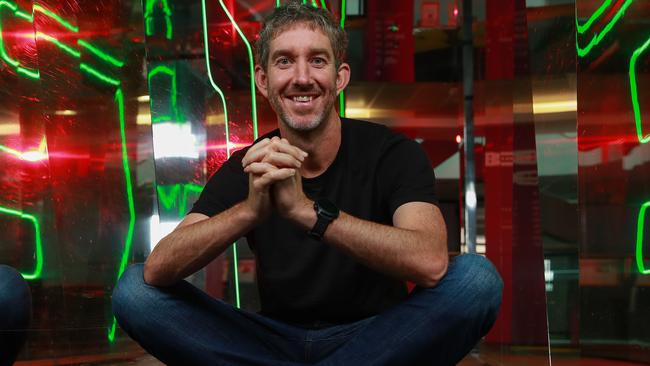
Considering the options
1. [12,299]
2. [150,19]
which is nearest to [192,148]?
[150,19]

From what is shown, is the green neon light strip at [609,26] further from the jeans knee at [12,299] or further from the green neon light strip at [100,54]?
the jeans knee at [12,299]

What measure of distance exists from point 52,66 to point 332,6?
48.1 inches

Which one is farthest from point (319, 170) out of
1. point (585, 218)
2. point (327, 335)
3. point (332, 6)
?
point (332, 6)

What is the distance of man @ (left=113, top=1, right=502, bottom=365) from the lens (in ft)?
5.93

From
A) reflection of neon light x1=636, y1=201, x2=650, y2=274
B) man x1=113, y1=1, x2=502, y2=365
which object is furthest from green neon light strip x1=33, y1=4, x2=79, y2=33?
reflection of neon light x1=636, y1=201, x2=650, y2=274

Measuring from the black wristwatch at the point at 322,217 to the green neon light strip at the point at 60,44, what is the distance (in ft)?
5.89

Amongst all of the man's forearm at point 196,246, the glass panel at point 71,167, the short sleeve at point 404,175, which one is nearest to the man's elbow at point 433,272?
the short sleeve at point 404,175

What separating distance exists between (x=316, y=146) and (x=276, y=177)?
1.26 ft

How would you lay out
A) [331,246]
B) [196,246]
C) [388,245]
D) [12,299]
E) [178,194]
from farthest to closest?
1. [178,194]
2. [12,299]
3. [331,246]
4. [196,246]
5. [388,245]

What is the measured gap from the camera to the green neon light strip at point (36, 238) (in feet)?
10.3

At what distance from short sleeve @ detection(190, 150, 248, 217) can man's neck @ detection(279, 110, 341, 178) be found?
17cm

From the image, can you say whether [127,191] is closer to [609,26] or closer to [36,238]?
[36,238]

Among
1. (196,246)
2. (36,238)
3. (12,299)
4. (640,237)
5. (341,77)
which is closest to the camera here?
(196,246)

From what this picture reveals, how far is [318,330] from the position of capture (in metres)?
2.04
